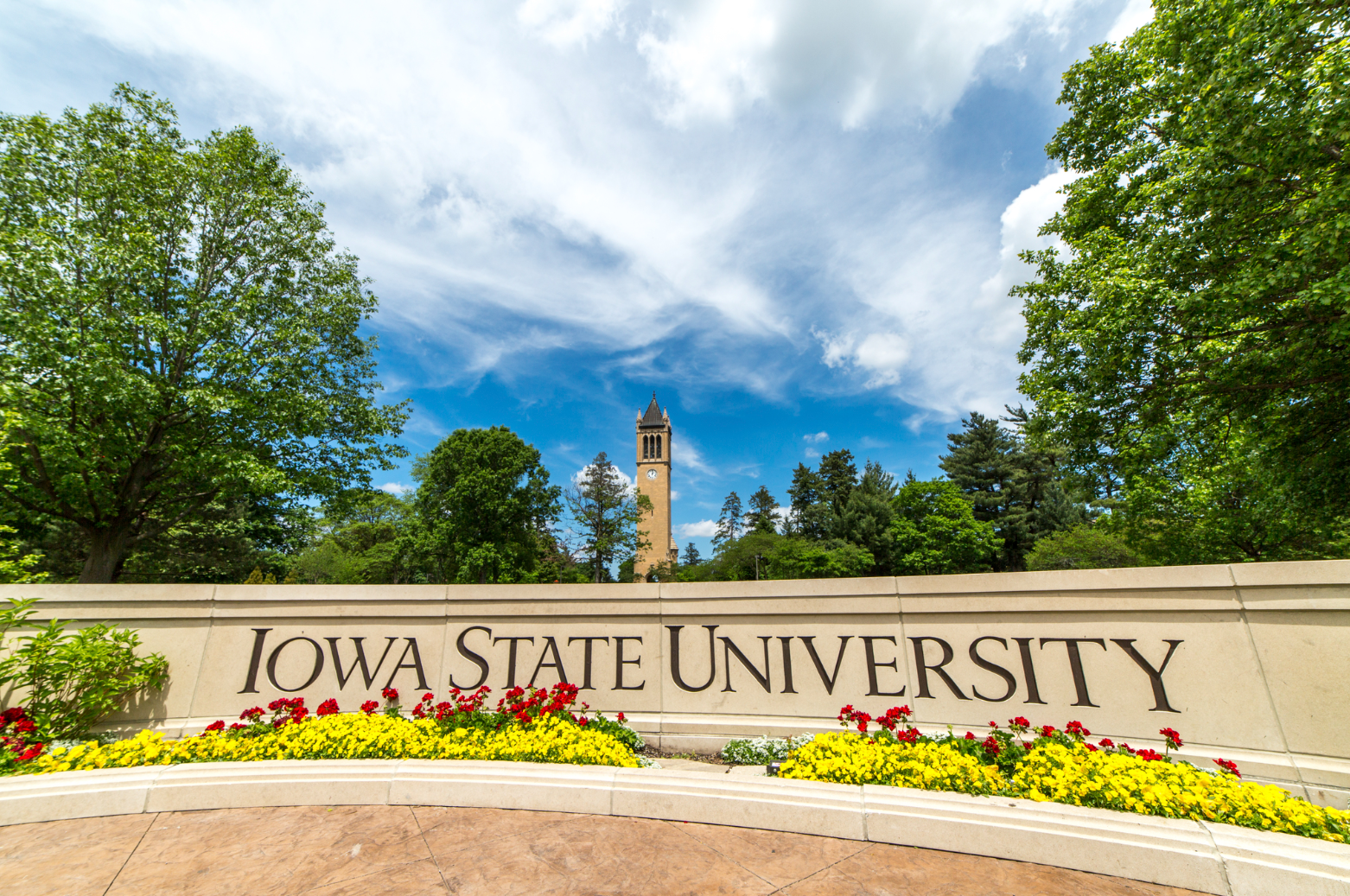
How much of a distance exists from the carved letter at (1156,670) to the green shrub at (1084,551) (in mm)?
22141

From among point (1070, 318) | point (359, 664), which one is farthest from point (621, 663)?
point (1070, 318)

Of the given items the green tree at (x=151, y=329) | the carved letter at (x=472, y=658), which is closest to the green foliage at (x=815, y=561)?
the green tree at (x=151, y=329)

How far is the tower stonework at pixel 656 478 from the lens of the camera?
60516mm

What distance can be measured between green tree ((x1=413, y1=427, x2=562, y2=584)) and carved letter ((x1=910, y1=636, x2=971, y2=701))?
28071mm

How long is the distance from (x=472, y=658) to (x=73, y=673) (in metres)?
3.90

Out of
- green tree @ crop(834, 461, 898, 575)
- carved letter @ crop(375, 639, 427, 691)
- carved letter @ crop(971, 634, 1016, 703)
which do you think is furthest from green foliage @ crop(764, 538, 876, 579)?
carved letter @ crop(375, 639, 427, 691)

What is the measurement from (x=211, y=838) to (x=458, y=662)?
2888 millimetres

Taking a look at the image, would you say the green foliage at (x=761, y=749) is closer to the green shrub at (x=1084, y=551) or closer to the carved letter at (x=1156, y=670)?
the carved letter at (x=1156, y=670)

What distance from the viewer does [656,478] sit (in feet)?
217

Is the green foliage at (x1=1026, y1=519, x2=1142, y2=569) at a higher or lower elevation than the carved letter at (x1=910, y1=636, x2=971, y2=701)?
higher

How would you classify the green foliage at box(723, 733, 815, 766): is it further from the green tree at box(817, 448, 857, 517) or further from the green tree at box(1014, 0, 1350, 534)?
the green tree at box(817, 448, 857, 517)

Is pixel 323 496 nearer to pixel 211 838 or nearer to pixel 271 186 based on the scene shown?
pixel 271 186

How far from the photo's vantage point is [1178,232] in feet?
30.6

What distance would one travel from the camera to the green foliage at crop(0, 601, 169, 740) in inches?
221
